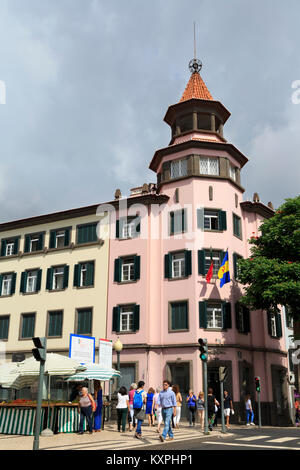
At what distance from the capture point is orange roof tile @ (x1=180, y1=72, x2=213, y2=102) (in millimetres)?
36281

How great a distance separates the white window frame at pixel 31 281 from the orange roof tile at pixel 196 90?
16759 millimetres

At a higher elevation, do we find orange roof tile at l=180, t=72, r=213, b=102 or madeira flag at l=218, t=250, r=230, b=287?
orange roof tile at l=180, t=72, r=213, b=102

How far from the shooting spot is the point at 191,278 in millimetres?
30031

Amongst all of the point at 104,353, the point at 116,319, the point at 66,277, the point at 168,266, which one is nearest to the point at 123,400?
the point at 104,353

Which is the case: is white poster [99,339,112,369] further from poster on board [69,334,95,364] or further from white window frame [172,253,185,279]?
white window frame [172,253,185,279]

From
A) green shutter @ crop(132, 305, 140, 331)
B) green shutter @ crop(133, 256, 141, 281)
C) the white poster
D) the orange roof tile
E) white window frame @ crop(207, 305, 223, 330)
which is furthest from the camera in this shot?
the orange roof tile

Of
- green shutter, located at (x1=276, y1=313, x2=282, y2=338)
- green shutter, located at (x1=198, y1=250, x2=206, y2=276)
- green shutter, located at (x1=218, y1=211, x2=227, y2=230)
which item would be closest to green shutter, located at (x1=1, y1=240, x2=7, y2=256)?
green shutter, located at (x1=198, y1=250, x2=206, y2=276)

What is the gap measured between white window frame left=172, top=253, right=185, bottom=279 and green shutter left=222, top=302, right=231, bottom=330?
3.15 meters

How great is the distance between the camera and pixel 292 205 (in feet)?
94.7

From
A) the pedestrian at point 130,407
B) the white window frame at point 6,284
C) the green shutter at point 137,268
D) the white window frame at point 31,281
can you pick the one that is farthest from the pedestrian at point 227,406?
the white window frame at point 6,284

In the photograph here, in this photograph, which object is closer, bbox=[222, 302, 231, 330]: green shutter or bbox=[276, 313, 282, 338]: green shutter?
bbox=[222, 302, 231, 330]: green shutter

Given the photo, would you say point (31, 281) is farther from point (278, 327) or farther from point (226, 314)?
point (278, 327)

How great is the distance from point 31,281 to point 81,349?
16.4 m

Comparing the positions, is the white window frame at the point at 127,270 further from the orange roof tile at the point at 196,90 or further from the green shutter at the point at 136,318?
the orange roof tile at the point at 196,90
